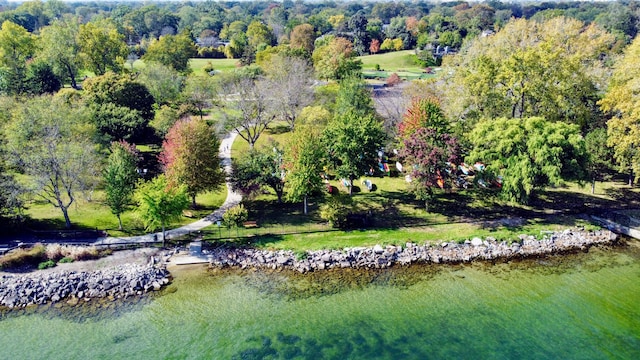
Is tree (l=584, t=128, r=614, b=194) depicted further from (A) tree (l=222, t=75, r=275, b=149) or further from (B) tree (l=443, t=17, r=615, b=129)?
(A) tree (l=222, t=75, r=275, b=149)

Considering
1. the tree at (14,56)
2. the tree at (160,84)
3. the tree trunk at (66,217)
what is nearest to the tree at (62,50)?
the tree at (14,56)

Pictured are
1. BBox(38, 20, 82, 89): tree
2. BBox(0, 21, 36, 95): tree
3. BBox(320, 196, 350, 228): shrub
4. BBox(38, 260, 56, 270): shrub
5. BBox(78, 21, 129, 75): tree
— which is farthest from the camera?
BBox(78, 21, 129, 75): tree

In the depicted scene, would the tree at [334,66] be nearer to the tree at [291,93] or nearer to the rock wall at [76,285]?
the tree at [291,93]

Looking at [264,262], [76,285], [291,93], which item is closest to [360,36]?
[291,93]

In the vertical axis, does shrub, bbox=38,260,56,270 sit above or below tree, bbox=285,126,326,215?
below

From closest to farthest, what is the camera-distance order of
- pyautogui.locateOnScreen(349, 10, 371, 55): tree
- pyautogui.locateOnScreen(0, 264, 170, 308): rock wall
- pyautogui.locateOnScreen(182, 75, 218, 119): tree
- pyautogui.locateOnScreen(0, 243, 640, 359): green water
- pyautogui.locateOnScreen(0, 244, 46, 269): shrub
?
pyautogui.locateOnScreen(0, 243, 640, 359): green water
pyautogui.locateOnScreen(0, 264, 170, 308): rock wall
pyautogui.locateOnScreen(0, 244, 46, 269): shrub
pyautogui.locateOnScreen(182, 75, 218, 119): tree
pyautogui.locateOnScreen(349, 10, 371, 55): tree

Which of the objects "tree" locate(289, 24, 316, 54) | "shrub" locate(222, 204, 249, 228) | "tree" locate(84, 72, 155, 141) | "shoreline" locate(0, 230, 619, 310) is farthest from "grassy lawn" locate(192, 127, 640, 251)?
"tree" locate(289, 24, 316, 54)

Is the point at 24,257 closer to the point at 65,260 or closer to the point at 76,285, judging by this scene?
the point at 65,260
